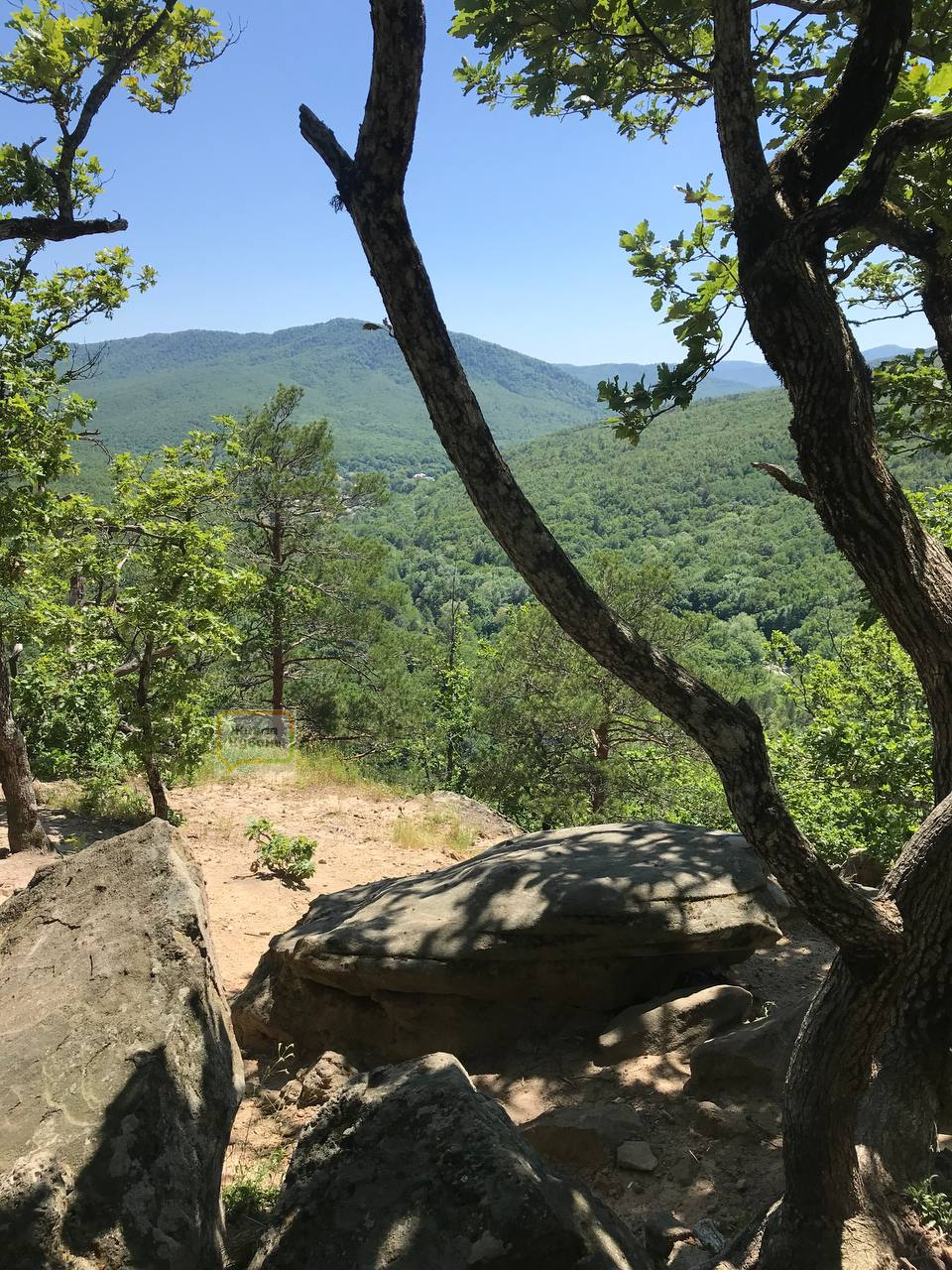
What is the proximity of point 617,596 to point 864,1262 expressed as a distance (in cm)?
1711

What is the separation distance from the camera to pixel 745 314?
285 centimetres

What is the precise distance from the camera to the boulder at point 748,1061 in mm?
4191

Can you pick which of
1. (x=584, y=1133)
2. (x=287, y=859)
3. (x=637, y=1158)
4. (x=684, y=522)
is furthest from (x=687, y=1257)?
(x=684, y=522)

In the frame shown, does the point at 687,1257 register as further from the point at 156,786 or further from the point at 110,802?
the point at 110,802

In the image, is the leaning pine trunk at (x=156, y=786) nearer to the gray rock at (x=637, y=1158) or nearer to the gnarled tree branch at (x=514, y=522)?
the gray rock at (x=637, y=1158)

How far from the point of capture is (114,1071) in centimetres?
296

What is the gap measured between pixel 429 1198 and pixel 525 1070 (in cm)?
279

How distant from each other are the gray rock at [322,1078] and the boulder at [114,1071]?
1.64m

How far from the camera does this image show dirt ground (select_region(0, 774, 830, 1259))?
3.69 m

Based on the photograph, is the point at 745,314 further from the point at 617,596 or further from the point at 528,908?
the point at 617,596

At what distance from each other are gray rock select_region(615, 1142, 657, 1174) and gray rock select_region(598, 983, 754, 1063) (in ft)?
3.14

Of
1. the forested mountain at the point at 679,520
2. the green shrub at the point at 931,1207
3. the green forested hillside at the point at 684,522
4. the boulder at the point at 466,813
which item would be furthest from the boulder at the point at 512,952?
the green forested hillside at the point at 684,522

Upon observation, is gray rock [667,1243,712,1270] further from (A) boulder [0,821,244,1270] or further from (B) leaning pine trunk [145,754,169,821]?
(B) leaning pine trunk [145,754,169,821]

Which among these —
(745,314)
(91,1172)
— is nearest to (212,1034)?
(91,1172)
